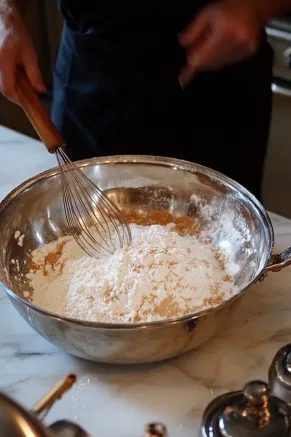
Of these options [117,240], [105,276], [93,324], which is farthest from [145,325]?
[117,240]

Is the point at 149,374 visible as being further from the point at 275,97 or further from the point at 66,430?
the point at 275,97

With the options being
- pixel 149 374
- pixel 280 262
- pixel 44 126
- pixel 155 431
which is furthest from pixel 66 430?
pixel 44 126

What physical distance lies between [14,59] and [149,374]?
1.64ft

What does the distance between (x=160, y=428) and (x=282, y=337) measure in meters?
0.27

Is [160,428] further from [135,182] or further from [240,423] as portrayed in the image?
[135,182]

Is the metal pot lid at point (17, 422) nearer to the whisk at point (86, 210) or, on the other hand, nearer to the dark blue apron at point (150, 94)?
the whisk at point (86, 210)

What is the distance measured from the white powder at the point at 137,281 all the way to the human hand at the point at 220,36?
241 mm

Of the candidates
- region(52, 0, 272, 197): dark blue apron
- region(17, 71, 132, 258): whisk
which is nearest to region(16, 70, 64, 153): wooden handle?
region(17, 71, 132, 258): whisk

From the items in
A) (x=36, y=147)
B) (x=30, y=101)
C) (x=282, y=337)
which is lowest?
(x=282, y=337)

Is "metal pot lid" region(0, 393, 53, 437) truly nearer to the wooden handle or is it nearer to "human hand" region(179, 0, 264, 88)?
the wooden handle

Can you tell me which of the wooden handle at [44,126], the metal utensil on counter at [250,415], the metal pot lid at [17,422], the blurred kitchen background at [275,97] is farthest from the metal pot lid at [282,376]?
the blurred kitchen background at [275,97]

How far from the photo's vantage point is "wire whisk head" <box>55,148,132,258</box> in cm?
86

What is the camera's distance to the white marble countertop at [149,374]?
63 cm

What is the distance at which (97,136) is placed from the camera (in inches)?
45.3
